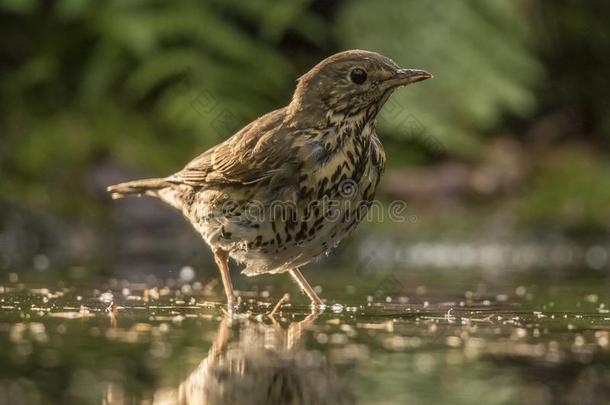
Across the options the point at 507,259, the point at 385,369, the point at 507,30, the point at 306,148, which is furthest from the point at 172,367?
the point at 507,30

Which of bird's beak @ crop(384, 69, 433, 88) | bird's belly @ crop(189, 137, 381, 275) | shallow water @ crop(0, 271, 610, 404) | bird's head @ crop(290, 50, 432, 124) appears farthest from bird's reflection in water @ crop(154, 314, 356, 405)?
bird's beak @ crop(384, 69, 433, 88)

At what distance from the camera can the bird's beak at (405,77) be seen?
607 centimetres

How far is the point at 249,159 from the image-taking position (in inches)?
249

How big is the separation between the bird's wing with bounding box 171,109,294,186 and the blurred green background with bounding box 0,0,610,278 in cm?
363

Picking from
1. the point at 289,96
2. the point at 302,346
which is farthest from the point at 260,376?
the point at 289,96

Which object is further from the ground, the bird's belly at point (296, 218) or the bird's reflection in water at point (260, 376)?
the bird's belly at point (296, 218)

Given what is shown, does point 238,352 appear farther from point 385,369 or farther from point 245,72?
point 245,72

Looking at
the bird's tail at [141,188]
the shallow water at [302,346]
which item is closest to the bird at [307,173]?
the shallow water at [302,346]

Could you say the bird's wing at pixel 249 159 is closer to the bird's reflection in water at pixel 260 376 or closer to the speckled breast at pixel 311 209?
the speckled breast at pixel 311 209

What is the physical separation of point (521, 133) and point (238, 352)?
29.7ft

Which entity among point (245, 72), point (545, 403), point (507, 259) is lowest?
point (545, 403)

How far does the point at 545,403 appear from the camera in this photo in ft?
11.3

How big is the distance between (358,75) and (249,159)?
2.32ft

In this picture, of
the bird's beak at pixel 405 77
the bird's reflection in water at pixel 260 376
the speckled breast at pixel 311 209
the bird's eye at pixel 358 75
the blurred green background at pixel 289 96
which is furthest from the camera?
the blurred green background at pixel 289 96
